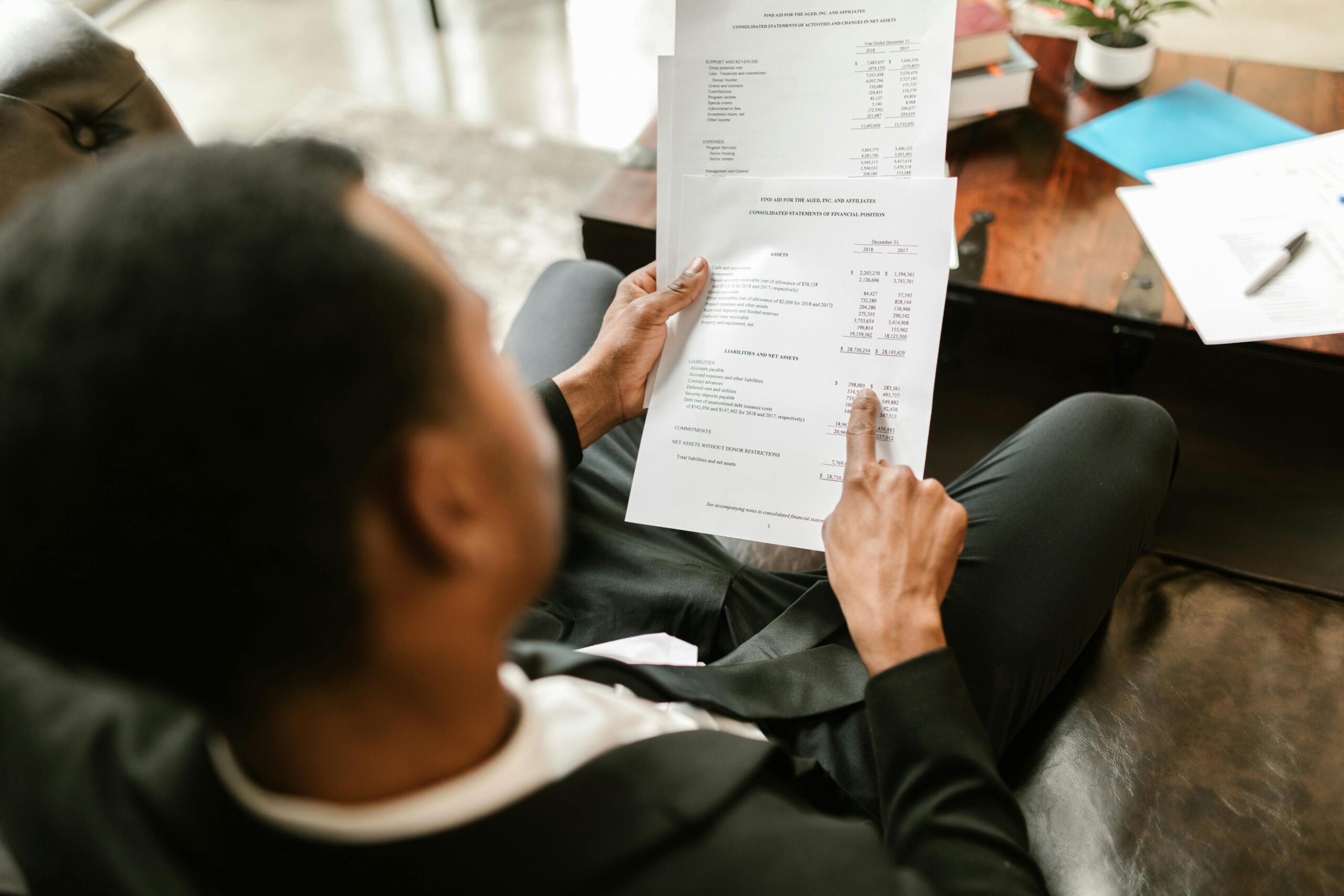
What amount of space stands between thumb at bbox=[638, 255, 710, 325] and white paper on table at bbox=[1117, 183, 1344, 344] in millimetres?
566

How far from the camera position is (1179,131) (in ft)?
4.05

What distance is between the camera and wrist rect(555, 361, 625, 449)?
89cm

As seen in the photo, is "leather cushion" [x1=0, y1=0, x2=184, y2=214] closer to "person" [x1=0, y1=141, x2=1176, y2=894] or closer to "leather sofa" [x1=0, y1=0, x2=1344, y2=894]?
"leather sofa" [x1=0, y1=0, x2=1344, y2=894]

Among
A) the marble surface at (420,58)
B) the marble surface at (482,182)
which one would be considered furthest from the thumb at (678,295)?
the marble surface at (420,58)

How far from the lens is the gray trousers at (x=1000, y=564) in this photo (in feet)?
2.52

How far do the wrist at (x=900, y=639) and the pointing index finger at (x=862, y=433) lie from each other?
0.47ft

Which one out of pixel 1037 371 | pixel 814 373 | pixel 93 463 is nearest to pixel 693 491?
pixel 814 373

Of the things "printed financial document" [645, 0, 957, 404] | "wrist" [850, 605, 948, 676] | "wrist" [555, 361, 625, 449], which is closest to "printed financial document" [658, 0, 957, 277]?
"printed financial document" [645, 0, 957, 404]

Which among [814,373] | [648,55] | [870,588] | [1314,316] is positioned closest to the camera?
[870,588]

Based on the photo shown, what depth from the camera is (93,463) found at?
0.32 meters

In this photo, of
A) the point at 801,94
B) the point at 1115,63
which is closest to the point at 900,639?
the point at 801,94

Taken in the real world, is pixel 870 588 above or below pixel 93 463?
below

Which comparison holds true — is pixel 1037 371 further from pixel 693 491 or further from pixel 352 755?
pixel 352 755

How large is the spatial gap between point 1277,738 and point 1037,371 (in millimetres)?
650
